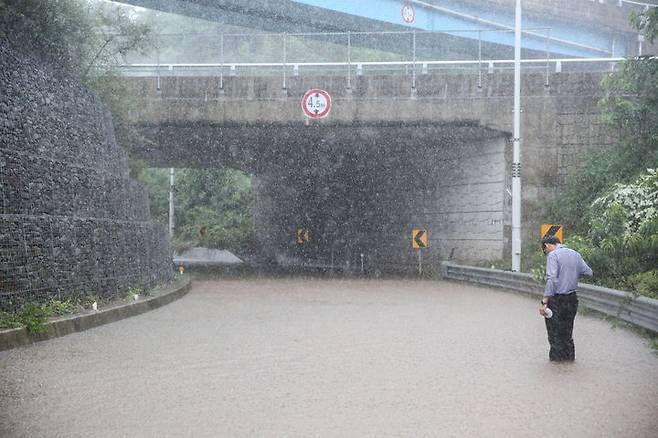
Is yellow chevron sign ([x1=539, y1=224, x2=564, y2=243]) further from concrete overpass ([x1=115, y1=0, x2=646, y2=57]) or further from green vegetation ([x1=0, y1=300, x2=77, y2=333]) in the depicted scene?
green vegetation ([x1=0, y1=300, x2=77, y2=333])

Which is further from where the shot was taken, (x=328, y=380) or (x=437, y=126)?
(x=437, y=126)

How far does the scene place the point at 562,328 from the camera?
975 cm

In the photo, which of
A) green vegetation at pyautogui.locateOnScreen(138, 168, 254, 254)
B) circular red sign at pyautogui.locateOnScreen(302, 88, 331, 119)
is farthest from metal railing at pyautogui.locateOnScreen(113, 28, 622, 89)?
green vegetation at pyautogui.locateOnScreen(138, 168, 254, 254)

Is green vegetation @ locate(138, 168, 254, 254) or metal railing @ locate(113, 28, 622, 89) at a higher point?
metal railing @ locate(113, 28, 622, 89)

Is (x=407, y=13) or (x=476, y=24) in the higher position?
(x=476, y=24)

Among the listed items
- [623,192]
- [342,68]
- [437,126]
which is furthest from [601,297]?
[342,68]

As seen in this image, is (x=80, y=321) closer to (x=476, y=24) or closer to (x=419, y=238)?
(x=419, y=238)

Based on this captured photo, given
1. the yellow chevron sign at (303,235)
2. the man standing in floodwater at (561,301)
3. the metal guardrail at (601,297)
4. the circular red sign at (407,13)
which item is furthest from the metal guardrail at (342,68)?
the man standing in floodwater at (561,301)

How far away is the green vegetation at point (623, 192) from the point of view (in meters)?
17.7

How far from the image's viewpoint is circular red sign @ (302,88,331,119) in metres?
26.2

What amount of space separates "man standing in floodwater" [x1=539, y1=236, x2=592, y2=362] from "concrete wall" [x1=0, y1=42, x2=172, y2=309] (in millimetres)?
6774

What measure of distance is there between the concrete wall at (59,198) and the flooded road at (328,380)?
1.21m

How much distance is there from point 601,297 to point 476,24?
81.4ft

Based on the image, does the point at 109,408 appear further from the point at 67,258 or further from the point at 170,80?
the point at 170,80
